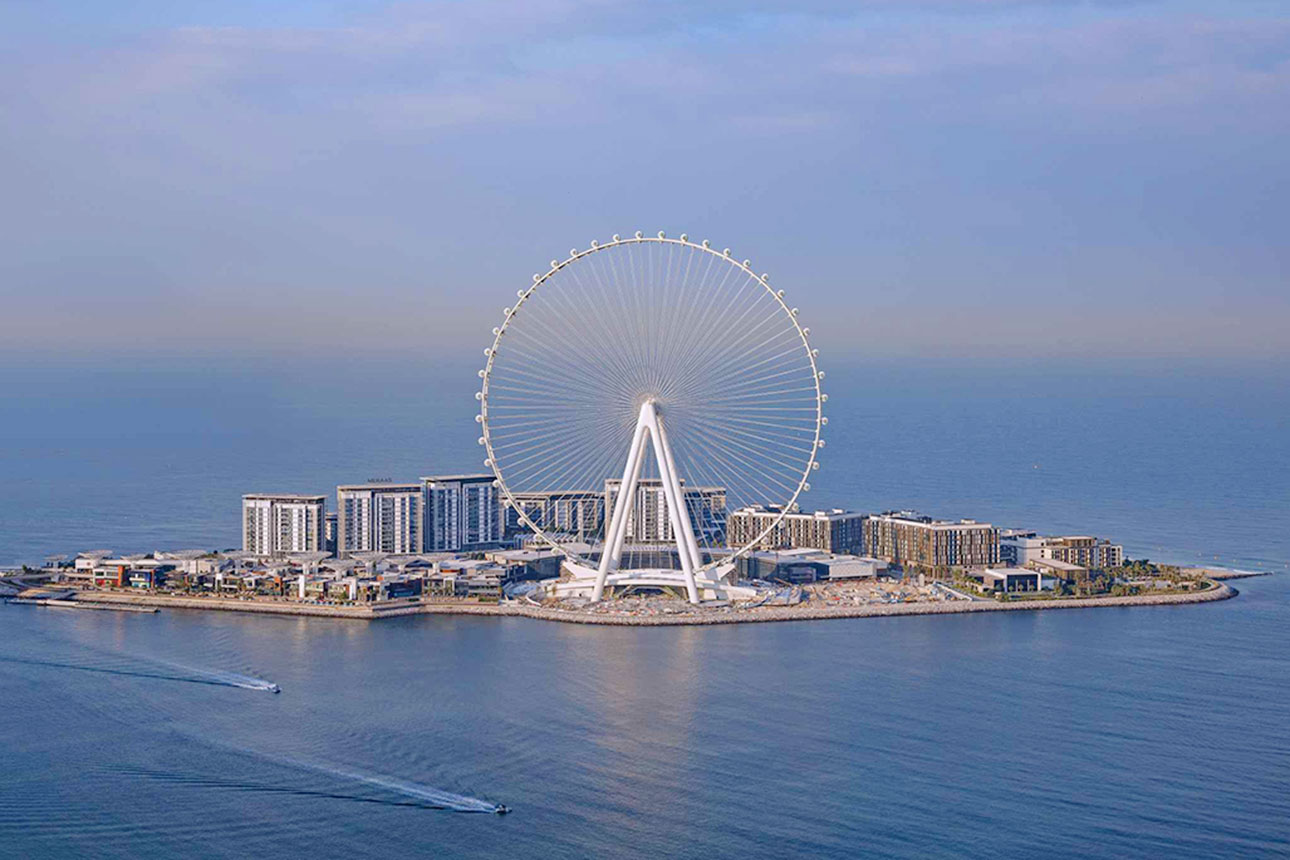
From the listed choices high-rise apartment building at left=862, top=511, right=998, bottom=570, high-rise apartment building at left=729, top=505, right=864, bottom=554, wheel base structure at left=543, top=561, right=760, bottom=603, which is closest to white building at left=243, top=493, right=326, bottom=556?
wheel base structure at left=543, top=561, right=760, bottom=603

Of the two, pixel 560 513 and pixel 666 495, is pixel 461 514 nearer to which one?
pixel 560 513

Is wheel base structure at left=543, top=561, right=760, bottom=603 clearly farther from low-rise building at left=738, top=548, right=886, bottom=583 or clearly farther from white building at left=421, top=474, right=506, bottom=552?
white building at left=421, top=474, right=506, bottom=552

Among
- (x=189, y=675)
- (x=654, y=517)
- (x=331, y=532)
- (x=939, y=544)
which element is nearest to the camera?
(x=189, y=675)

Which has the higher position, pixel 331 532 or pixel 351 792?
pixel 331 532

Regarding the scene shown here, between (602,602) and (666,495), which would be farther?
(666,495)

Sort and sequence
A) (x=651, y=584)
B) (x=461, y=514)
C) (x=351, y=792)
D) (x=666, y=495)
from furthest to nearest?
(x=461, y=514) < (x=651, y=584) < (x=666, y=495) < (x=351, y=792)

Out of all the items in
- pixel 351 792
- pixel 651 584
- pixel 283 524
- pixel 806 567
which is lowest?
pixel 351 792

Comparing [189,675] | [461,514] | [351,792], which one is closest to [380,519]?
[461,514]

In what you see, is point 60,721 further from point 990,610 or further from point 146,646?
point 990,610
